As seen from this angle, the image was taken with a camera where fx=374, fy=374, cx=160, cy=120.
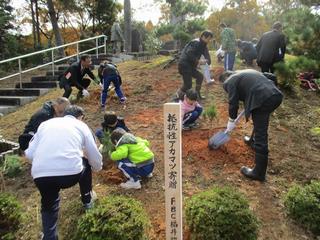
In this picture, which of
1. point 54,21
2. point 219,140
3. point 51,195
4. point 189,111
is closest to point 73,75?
point 189,111

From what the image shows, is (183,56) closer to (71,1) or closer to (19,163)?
(19,163)

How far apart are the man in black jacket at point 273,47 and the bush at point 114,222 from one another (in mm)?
6333

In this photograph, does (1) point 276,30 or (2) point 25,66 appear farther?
(2) point 25,66

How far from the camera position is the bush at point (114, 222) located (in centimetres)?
381

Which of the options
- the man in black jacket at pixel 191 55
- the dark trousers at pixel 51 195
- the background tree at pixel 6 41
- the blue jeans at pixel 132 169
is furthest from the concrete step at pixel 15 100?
the background tree at pixel 6 41

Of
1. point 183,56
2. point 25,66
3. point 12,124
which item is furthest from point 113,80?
point 25,66

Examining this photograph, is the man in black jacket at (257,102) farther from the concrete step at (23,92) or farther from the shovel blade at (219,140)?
the concrete step at (23,92)

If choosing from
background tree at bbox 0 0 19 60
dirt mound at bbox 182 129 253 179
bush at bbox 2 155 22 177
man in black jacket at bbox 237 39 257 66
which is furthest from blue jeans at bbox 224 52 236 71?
background tree at bbox 0 0 19 60

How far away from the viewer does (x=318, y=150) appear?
261 inches

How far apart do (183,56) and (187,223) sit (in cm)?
441

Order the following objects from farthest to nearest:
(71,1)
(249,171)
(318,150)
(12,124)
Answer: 1. (71,1)
2. (12,124)
3. (318,150)
4. (249,171)

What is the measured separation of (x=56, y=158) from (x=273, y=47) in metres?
6.96

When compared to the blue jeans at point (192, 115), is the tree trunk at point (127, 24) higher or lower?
higher

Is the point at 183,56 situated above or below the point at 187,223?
above
